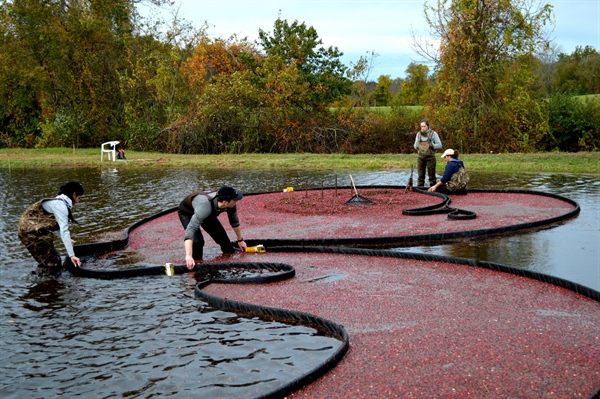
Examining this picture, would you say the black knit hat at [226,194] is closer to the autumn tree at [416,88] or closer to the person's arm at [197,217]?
the person's arm at [197,217]

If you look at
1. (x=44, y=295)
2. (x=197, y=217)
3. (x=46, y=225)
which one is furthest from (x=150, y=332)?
(x=46, y=225)

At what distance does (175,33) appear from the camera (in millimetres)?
35594

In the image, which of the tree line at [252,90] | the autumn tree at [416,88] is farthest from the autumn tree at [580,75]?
the tree line at [252,90]

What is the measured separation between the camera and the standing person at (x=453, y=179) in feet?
43.0

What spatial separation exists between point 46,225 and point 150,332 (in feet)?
9.60

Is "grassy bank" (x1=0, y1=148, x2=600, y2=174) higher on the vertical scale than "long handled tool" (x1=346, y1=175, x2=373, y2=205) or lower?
higher

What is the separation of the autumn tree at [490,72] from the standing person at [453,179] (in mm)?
12231

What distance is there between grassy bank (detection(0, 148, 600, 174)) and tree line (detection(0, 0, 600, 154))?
233 cm


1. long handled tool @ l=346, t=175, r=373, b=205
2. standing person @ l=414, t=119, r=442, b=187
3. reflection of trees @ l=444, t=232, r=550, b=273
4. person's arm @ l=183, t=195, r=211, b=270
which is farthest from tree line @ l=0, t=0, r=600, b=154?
person's arm @ l=183, t=195, r=211, b=270

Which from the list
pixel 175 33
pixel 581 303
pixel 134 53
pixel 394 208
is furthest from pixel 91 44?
pixel 581 303

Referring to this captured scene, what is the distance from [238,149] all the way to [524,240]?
19416 mm

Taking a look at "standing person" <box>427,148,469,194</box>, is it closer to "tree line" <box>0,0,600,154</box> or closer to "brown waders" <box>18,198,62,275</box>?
"brown waders" <box>18,198,62,275</box>

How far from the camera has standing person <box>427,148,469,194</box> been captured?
13.1 m

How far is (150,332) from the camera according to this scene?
5.82 metres
